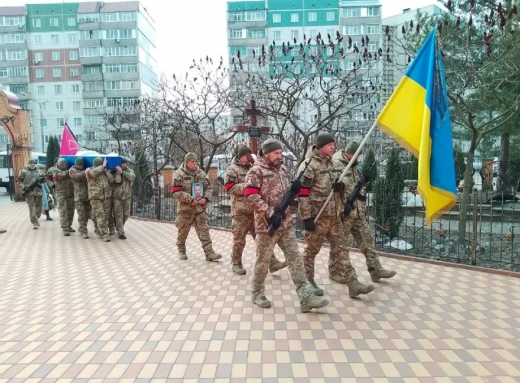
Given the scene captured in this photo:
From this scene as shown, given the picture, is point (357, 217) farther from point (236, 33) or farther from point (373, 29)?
point (373, 29)

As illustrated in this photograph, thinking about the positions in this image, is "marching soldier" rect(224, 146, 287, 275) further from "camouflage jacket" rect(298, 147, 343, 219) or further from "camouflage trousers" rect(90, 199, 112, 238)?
"camouflage trousers" rect(90, 199, 112, 238)

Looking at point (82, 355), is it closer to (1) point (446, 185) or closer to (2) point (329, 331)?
(2) point (329, 331)

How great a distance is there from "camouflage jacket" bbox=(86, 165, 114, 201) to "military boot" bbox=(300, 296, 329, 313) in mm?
5845

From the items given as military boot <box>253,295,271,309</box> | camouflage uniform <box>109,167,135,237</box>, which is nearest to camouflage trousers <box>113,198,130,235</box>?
camouflage uniform <box>109,167,135,237</box>

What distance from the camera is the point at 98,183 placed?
847 cm

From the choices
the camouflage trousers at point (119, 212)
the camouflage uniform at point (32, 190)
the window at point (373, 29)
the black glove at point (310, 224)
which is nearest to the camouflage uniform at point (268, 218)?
the black glove at point (310, 224)

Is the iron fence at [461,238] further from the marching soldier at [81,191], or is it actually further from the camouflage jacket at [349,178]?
the marching soldier at [81,191]

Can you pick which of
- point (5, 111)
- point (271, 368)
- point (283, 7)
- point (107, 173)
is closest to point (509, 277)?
point (271, 368)

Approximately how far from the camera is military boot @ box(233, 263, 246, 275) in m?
5.66

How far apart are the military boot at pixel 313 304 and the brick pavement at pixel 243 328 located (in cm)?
8

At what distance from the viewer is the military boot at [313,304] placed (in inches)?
158

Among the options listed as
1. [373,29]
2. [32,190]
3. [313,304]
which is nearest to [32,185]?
[32,190]

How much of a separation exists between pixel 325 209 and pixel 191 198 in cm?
250

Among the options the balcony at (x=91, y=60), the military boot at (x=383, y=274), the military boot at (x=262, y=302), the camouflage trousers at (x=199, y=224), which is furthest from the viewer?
the balcony at (x=91, y=60)
